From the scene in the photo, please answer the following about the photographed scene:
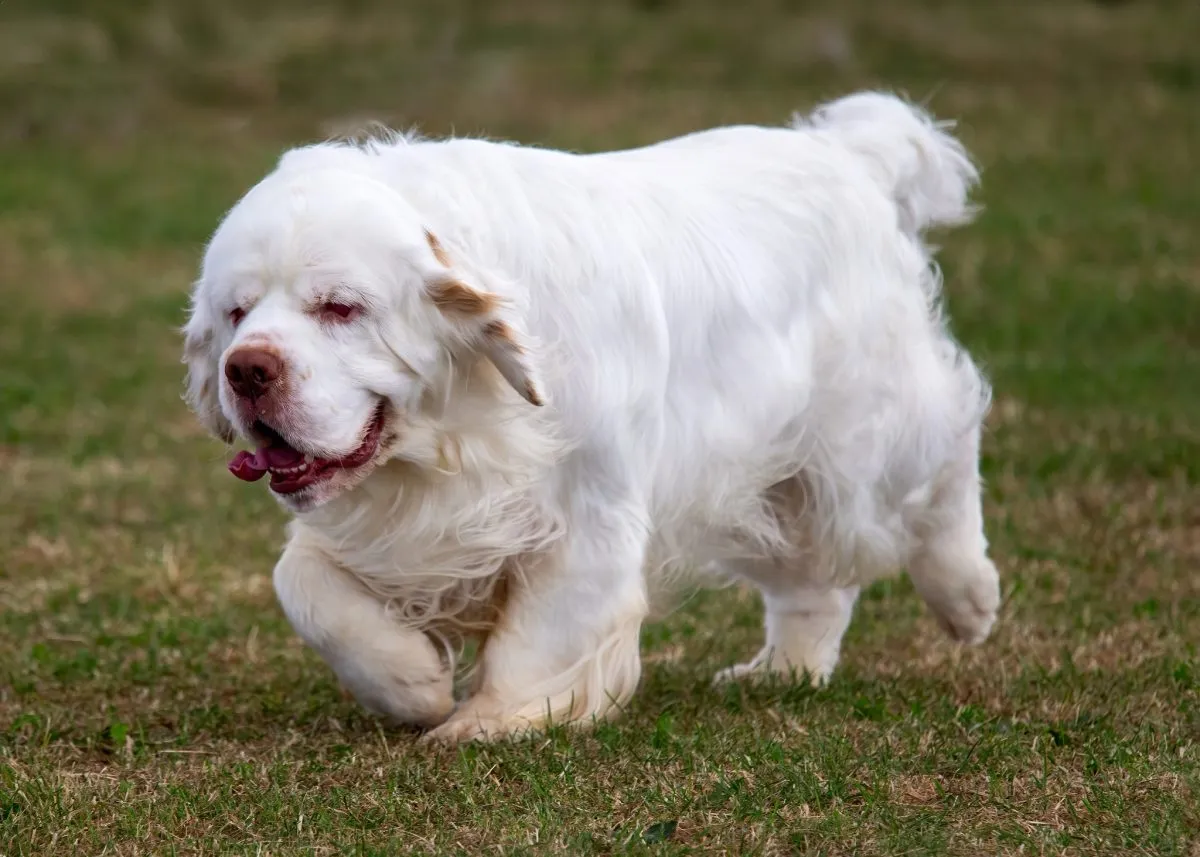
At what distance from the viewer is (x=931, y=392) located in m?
5.26

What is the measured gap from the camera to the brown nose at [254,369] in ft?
12.8

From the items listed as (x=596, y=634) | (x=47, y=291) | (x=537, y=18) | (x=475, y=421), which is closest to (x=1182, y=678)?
(x=596, y=634)

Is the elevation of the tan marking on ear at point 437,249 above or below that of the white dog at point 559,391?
above

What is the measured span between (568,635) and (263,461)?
82cm

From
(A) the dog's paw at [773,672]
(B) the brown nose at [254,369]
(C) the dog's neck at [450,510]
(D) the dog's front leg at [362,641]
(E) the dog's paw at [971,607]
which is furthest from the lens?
(E) the dog's paw at [971,607]

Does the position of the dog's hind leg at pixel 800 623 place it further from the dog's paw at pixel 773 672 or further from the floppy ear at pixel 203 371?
the floppy ear at pixel 203 371

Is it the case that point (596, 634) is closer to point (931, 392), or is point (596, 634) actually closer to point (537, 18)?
point (931, 392)

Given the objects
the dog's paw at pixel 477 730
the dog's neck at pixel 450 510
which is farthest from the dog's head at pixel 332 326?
the dog's paw at pixel 477 730

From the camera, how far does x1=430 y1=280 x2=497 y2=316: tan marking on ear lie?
13.4 feet

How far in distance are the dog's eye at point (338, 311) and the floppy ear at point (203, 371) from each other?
289mm

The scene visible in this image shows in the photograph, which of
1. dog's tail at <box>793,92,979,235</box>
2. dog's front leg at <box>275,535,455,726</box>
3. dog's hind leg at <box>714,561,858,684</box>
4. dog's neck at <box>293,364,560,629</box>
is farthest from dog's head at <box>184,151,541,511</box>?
dog's tail at <box>793,92,979,235</box>

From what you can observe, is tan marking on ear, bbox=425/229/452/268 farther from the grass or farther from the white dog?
the grass

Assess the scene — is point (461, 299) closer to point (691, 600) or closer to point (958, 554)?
point (958, 554)

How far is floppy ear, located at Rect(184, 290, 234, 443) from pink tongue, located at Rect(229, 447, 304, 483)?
170 millimetres
